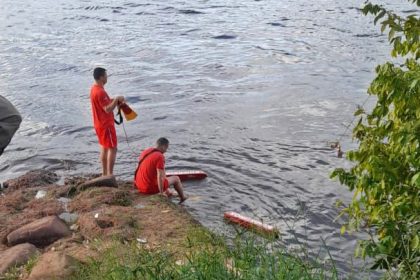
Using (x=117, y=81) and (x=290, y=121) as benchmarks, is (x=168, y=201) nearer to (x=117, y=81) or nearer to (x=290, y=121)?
Answer: (x=290, y=121)

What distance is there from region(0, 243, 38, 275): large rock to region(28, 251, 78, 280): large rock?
1.30 ft

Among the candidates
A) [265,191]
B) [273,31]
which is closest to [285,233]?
[265,191]

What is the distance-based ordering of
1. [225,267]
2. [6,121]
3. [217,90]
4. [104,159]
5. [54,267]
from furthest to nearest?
[217,90]
[104,159]
[6,121]
[54,267]
[225,267]

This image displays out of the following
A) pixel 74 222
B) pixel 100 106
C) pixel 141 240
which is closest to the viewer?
pixel 141 240

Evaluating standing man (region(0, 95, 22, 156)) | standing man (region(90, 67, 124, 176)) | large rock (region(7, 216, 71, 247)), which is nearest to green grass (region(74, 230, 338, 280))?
large rock (region(7, 216, 71, 247))

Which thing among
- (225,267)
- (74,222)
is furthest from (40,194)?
(225,267)

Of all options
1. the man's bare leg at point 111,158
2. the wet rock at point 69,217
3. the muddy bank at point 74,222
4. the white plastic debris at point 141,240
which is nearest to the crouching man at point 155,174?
the muddy bank at point 74,222

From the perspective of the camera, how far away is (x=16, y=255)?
23.1 ft

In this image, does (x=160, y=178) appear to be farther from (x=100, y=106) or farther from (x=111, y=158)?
(x=100, y=106)

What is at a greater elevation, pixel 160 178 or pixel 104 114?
pixel 104 114

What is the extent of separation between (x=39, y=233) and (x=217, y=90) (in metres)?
9.60

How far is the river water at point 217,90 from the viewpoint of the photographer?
10.6m

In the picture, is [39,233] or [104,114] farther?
[104,114]

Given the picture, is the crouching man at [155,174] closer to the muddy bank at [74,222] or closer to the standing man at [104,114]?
the muddy bank at [74,222]
